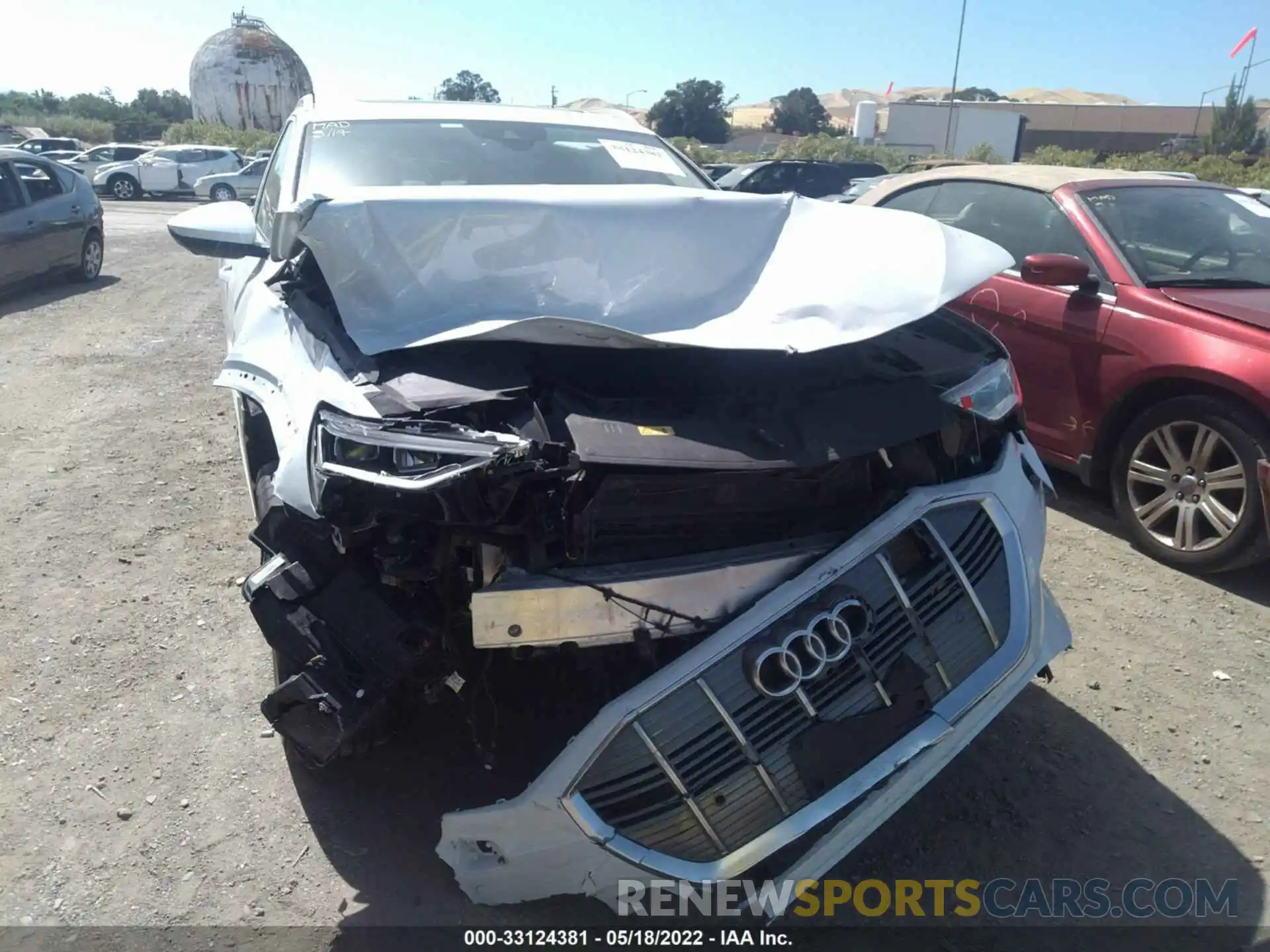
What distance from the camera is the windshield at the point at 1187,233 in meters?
4.40

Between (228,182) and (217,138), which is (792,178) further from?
(217,138)

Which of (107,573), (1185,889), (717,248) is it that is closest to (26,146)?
(107,573)

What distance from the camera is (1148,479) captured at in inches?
163

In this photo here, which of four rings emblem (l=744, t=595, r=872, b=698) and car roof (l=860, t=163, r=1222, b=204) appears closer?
four rings emblem (l=744, t=595, r=872, b=698)

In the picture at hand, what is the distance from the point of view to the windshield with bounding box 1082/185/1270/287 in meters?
4.40

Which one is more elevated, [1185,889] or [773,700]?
[773,700]

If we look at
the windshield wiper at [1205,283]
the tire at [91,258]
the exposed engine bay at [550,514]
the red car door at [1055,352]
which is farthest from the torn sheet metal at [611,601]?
the tire at [91,258]

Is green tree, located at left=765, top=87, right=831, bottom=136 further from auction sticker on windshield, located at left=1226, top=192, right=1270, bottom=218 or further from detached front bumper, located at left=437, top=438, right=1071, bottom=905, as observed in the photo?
detached front bumper, located at left=437, top=438, right=1071, bottom=905

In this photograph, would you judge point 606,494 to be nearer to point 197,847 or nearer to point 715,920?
point 715,920

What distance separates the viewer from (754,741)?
2.01m

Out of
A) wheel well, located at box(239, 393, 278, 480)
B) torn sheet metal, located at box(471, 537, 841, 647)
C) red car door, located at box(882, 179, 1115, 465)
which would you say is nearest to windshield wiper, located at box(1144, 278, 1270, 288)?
red car door, located at box(882, 179, 1115, 465)

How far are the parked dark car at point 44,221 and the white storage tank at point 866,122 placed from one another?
45.8 metres

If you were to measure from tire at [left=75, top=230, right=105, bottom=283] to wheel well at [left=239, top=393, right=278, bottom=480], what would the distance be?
8.97 m

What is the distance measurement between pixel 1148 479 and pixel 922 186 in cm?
250
